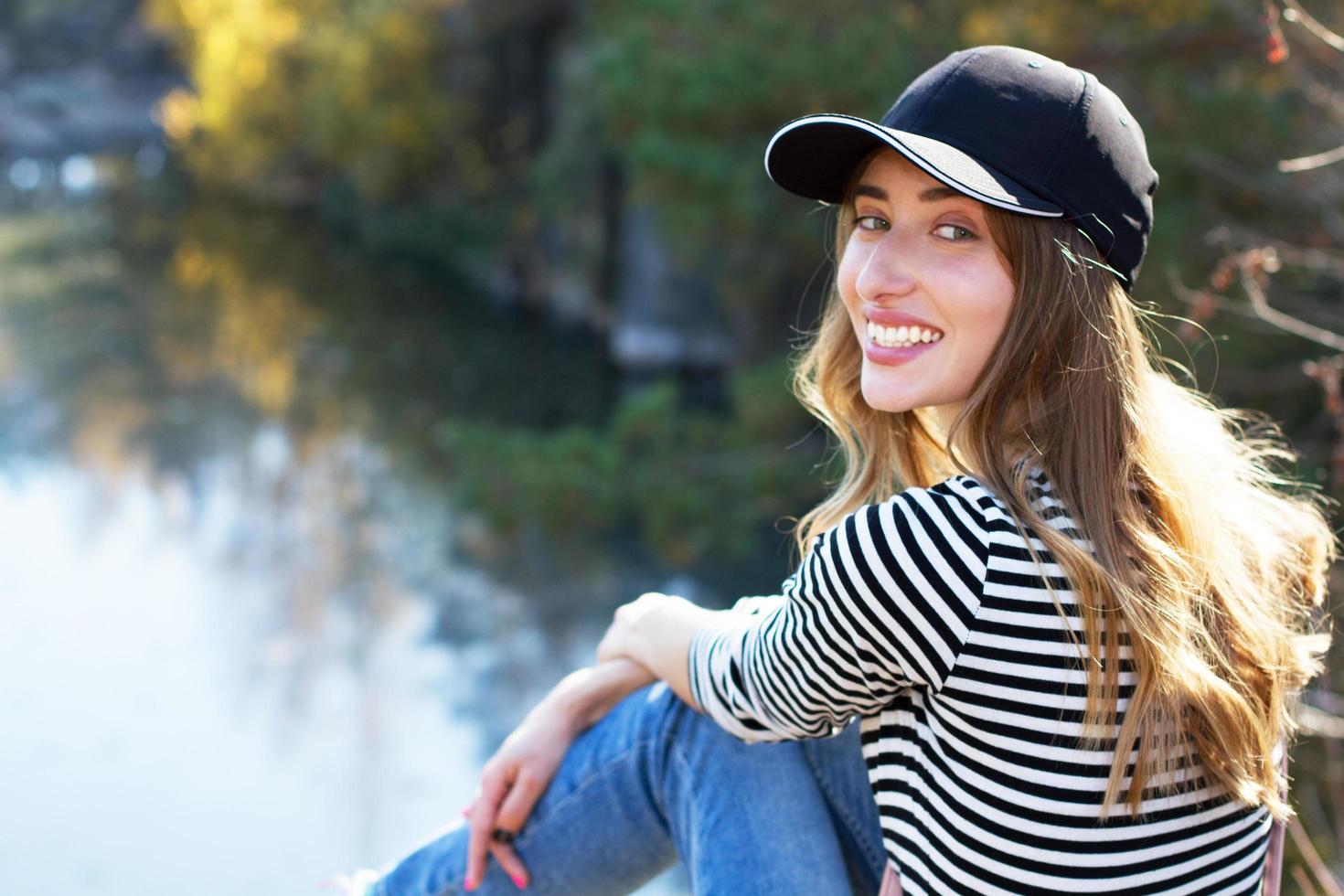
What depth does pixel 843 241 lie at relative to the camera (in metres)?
1.39

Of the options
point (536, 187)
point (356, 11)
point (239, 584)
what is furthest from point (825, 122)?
point (356, 11)

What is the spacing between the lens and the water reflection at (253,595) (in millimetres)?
3279

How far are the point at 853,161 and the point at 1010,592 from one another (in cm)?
44

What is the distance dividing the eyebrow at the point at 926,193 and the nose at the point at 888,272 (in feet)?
0.11

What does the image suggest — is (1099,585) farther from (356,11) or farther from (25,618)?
(356,11)

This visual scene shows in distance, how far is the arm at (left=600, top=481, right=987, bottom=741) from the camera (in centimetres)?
102

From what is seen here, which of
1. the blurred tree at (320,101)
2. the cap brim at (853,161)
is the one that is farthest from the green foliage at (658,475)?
the blurred tree at (320,101)

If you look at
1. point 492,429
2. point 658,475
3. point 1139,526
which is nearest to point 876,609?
point 1139,526

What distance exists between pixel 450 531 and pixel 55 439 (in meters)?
2.16

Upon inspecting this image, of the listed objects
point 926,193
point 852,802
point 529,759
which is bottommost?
point 852,802

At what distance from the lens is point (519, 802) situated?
4.75 feet

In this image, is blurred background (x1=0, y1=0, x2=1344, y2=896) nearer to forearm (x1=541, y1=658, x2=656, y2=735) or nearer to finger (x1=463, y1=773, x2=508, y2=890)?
forearm (x1=541, y1=658, x2=656, y2=735)

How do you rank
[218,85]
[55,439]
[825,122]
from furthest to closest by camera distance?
1. [218,85]
2. [55,439]
3. [825,122]

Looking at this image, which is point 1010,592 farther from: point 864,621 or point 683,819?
point 683,819
